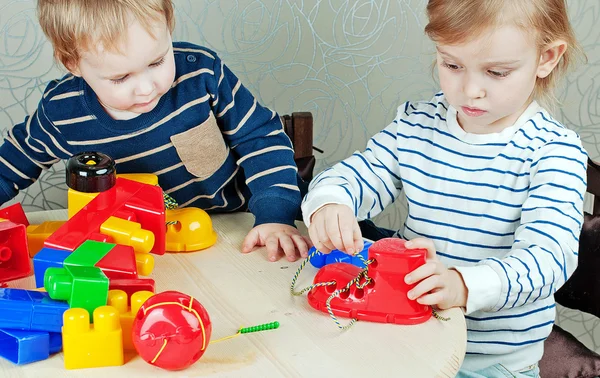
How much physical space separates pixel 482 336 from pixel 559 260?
0.18m

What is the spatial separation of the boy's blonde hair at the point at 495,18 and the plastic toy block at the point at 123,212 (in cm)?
39

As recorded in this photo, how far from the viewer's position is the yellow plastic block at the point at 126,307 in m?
0.71

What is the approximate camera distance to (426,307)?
31.0 inches

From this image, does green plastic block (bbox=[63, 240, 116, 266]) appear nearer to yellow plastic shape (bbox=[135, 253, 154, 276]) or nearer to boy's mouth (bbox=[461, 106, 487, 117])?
yellow plastic shape (bbox=[135, 253, 154, 276])

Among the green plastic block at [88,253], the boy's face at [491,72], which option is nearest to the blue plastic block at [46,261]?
the green plastic block at [88,253]

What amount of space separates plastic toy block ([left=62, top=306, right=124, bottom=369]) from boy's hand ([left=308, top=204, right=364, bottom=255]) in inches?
11.5

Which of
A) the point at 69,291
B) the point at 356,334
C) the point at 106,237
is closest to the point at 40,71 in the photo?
the point at 106,237

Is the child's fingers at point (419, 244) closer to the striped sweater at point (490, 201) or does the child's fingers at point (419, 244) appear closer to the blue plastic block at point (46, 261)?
the striped sweater at point (490, 201)

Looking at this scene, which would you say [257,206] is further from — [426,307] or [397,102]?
[397,102]

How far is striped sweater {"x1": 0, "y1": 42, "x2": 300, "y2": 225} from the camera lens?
108 cm

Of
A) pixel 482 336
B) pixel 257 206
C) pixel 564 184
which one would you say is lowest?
pixel 482 336

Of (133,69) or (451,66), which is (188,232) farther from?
(451,66)

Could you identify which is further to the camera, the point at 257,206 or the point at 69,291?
the point at 257,206

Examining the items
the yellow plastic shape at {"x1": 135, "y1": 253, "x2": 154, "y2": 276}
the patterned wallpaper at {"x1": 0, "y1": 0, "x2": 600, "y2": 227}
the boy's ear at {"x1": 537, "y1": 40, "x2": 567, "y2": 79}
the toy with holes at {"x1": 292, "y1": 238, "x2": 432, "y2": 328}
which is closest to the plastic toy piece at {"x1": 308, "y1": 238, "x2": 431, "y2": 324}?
the toy with holes at {"x1": 292, "y1": 238, "x2": 432, "y2": 328}
